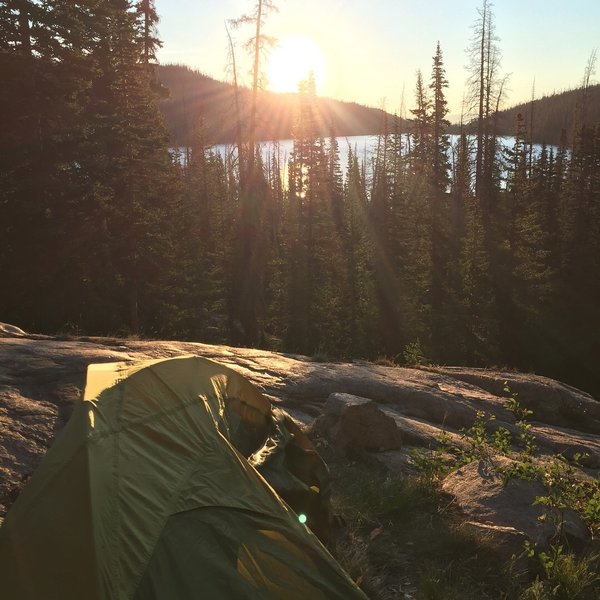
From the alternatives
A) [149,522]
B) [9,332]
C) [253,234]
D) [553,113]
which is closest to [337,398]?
[149,522]

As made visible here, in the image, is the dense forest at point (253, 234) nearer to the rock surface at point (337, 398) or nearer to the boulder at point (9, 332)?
the rock surface at point (337, 398)

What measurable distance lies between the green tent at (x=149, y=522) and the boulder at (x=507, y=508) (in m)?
2.70

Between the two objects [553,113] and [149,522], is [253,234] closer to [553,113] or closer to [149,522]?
[149,522]

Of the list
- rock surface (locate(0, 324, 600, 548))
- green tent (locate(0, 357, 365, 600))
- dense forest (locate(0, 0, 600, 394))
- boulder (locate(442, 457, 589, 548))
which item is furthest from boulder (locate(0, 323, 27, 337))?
boulder (locate(442, 457, 589, 548))

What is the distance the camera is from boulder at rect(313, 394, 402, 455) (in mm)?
7855

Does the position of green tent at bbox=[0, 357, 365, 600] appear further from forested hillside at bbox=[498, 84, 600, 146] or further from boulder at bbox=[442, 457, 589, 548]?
forested hillside at bbox=[498, 84, 600, 146]

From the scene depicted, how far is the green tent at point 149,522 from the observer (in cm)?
296

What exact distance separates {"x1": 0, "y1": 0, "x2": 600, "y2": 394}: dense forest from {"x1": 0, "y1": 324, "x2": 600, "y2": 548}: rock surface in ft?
13.3

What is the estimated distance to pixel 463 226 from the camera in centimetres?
3622

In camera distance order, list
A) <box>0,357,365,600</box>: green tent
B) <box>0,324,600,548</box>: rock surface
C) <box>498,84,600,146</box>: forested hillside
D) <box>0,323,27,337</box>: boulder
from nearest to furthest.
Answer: <box>0,357,365,600</box>: green tent
<box>0,324,600,548</box>: rock surface
<box>0,323,27,337</box>: boulder
<box>498,84,600,146</box>: forested hillside

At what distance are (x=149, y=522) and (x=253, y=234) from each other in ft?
80.9

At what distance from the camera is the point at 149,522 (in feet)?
10.4

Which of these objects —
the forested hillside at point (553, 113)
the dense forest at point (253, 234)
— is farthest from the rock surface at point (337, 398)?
the forested hillside at point (553, 113)

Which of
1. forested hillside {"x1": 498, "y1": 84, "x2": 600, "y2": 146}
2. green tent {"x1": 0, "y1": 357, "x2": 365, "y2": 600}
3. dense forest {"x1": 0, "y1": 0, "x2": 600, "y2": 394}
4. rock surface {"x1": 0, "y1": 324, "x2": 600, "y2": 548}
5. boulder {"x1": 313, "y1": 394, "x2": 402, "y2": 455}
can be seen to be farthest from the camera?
forested hillside {"x1": 498, "y1": 84, "x2": 600, "y2": 146}
